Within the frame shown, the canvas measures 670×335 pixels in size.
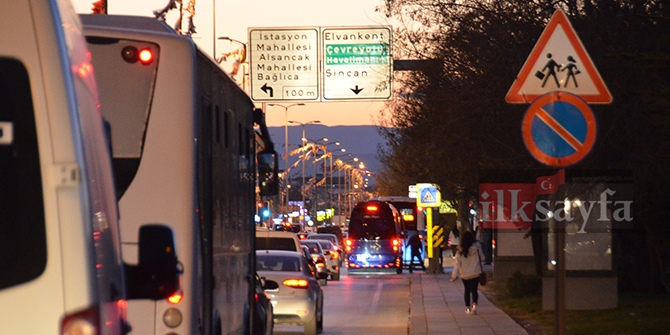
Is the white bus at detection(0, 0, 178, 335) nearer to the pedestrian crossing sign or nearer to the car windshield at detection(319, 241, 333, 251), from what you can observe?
the pedestrian crossing sign

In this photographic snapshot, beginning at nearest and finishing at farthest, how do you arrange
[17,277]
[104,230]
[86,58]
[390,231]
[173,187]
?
[17,277], [104,230], [86,58], [173,187], [390,231]

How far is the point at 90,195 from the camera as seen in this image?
317 cm

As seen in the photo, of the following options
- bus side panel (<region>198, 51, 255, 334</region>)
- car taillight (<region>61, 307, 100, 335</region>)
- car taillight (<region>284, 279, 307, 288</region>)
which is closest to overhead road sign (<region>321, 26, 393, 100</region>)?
car taillight (<region>284, 279, 307, 288</region>)

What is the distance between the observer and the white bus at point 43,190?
9.77ft

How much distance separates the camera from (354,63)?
22.4 meters

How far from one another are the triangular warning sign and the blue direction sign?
0.08 meters

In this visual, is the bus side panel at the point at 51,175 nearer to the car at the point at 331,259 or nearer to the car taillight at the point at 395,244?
the car at the point at 331,259

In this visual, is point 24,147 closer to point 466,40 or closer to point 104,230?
point 104,230

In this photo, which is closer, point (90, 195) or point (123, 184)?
point (90, 195)

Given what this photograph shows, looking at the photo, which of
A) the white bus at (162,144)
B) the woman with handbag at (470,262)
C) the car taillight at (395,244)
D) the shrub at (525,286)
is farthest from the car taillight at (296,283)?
the car taillight at (395,244)

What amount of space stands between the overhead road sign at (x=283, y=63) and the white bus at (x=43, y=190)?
19.1 m

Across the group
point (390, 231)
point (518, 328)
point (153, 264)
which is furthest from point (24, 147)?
point (390, 231)

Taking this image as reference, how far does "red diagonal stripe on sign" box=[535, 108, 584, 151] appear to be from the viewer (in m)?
6.40

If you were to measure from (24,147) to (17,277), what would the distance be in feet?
1.35
